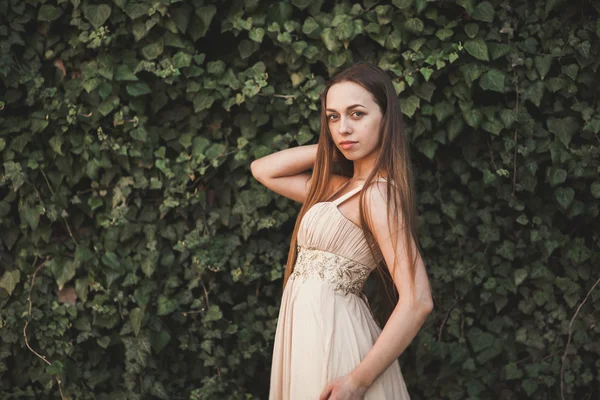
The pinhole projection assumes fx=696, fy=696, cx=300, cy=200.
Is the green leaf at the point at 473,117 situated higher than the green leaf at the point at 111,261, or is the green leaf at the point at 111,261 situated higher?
the green leaf at the point at 473,117

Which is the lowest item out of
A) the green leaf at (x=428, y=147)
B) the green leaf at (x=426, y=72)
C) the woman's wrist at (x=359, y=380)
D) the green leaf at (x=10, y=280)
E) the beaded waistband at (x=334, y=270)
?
the woman's wrist at (x=359, y=380)

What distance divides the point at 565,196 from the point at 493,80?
63cm

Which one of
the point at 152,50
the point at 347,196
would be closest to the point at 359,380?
the point at 347,196

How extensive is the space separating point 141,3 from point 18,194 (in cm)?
111

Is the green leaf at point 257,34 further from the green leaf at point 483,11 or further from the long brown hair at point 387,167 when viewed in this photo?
the green leaf at point 483,11

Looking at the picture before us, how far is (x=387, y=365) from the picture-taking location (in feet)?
7.01

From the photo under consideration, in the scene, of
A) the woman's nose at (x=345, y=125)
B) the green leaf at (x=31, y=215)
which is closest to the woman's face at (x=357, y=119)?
the woman's nose at (x=345, y=125)

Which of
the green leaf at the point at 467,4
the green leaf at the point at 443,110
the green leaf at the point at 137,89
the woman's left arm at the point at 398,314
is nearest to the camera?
the woman's left arm at the point at 398,314

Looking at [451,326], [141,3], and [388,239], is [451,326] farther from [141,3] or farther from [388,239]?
[141,3]

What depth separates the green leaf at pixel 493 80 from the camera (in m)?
3.13

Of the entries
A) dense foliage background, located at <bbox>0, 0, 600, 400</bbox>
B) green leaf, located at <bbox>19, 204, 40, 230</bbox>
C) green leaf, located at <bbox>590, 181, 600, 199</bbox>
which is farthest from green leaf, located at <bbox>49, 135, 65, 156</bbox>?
green leaf, located at <bbox>590, 181, 600, 199</bbox>

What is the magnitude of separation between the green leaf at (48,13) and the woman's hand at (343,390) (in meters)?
2.23

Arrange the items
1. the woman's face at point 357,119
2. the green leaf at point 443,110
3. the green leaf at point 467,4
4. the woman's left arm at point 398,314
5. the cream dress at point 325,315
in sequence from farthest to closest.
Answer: the green leaf at point 443,110 < the green leaf at point 467,4 < the woman's face at point 357,119 < the cream dress at point 325,315 < the woman's left arm at point 398,314

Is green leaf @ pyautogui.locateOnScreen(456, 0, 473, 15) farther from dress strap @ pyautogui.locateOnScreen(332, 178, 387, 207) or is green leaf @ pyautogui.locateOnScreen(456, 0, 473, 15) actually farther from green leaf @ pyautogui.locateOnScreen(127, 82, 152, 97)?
green leaf @ pyautogui.locateOnScreen(127, 82, 152, 97)
